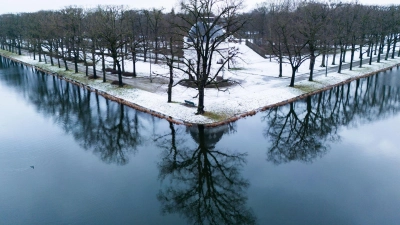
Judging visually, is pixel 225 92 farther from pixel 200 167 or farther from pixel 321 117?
pixel 200 167

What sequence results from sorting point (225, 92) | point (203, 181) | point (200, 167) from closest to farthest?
point (203, 181) < point (200, 167) < point (225, 92)

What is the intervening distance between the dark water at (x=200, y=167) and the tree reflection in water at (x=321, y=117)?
0.11 metres

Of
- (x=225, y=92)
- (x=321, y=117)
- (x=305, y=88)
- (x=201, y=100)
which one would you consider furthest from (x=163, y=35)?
(x=321, y=117)

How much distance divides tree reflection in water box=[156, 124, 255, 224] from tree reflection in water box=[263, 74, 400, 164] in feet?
13.1

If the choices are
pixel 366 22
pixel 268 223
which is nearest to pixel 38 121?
pixel 268 223

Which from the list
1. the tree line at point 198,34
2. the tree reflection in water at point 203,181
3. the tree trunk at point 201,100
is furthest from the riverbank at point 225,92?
the tree reflection in water at point 203,181

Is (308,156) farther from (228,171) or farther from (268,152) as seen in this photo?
(228,171)

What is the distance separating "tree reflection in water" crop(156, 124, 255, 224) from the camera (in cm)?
1662

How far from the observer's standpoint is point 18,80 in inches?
2064

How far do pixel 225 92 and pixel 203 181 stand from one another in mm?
21503

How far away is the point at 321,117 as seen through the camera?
106 feet

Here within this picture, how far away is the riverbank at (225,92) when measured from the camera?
3181 cm

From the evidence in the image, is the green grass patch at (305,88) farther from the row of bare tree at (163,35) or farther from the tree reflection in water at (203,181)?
the tree reflection in water at (203,181)

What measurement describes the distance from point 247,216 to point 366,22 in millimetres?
55553
